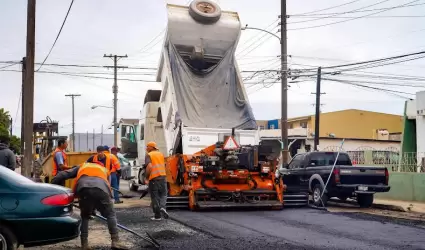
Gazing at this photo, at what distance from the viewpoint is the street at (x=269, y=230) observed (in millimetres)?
8352

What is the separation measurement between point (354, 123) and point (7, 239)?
5328cm

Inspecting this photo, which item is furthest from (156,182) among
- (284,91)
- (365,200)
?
(284,91)

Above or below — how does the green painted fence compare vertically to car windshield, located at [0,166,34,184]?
below

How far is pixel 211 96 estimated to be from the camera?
48.8ft

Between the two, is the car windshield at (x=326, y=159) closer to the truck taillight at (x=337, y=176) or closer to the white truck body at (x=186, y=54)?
the truck taillight at (x=337, y=176)

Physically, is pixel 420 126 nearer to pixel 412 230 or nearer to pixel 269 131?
pixel 412 230

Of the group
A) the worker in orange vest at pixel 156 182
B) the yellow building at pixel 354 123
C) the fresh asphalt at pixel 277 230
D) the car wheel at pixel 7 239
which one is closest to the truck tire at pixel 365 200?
the fresh asphalt at pixel 277 230

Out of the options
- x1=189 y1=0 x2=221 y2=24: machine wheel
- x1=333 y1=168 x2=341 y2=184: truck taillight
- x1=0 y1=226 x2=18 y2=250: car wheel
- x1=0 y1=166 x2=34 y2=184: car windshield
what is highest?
x1=189 y1=0 x2=221 y2=24: machine wheel

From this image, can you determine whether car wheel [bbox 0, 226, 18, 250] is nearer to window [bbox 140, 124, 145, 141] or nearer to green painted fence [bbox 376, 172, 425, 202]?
window [bbox 140, 124, 145, 141]

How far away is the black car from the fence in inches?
558

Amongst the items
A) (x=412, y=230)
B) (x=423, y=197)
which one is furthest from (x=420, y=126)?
(x=412, y=230)

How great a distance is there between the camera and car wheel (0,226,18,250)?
652cm

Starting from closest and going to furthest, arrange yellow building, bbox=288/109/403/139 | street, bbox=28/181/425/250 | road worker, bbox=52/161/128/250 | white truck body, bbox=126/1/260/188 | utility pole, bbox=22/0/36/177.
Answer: road worker, bbox=52/161/128/250 → street, bbox=28/181/425/250 → white truck body, bbox=126/1/260/188 → utility pole, bbox=22/0/36/177 → yellow building, bbox=288/109/403/139

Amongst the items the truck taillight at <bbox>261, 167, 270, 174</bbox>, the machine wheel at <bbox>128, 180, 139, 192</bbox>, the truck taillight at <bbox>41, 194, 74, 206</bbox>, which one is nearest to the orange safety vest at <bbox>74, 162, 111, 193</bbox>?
the truck taillight at <bbox>41, 194, 74, 206</bbox>
